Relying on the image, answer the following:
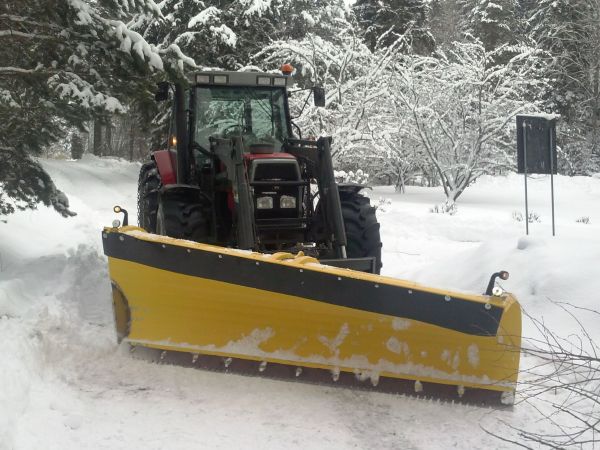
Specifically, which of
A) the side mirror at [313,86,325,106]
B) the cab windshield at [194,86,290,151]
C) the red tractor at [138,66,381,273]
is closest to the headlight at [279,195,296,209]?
the red tractor at [138,66,381,273]

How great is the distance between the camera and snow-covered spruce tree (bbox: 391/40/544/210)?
16703mm

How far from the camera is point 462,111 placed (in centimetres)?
1712

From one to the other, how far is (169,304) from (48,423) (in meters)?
1.18

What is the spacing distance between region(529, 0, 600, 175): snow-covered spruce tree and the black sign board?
19.6 meters

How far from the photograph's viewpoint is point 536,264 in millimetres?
6418

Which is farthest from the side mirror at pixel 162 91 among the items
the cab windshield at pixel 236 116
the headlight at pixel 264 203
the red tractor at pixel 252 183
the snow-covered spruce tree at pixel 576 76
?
the snow-covered spruce tree at pixel 576 76

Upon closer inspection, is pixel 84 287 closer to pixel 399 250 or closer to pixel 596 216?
pixel 399 250

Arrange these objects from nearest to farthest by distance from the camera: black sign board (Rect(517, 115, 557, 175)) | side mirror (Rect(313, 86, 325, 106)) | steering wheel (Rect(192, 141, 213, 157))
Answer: steering wheel (Rect(192, 141, 213, 157))
side mirror (Rect(313, 86, 325, 106))
black sign board (Rect(517, 115, 557, 175))

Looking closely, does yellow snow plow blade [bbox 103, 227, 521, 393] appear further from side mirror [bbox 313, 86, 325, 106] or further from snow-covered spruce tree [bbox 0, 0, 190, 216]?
side mirror [bbox 313, 86, 325, 106]

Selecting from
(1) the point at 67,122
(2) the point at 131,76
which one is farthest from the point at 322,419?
(1) the point at 67,122

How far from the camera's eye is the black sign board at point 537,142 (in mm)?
8406

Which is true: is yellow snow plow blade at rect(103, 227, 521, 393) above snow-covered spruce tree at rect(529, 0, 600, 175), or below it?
below

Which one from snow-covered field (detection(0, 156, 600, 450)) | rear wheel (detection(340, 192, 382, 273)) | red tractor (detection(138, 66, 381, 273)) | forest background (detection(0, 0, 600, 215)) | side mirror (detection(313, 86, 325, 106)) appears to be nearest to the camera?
snow-covered field (detection(0, 156, 600, 450))

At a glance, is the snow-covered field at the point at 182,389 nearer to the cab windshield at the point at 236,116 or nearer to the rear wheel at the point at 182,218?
the rear wheel at the point at 182,218
